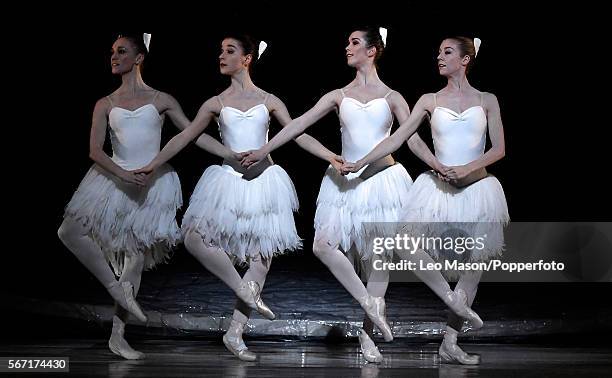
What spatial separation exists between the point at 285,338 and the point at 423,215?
1.28 metres

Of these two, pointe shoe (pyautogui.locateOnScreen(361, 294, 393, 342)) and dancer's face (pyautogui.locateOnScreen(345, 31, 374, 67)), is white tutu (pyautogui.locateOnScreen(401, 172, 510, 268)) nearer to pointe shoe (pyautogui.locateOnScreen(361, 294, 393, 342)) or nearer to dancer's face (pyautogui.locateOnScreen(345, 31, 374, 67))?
pointe shoe (pyautogui.locateOnScreen(361, 294, 393, 342))

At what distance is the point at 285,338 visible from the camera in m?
6.24

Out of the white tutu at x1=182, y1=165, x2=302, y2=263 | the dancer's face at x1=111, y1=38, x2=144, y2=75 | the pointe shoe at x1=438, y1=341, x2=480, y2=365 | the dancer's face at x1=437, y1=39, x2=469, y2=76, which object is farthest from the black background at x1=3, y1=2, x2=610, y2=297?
the pointe shoe at x1=438, y1=341, x2=480, y2=365

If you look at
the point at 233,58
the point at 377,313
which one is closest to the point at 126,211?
the point at 233,58

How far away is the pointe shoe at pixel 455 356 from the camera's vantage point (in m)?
5.26

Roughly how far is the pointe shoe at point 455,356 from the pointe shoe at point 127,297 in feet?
4.64

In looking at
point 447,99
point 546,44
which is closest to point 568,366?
point 447,99

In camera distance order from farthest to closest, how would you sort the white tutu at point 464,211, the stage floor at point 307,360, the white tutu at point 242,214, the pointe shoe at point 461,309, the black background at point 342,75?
1. the black background at point 342,75
2. the white tutu at point 242,214
3. the white tutu at point 464,211
4. the pointe shoe at point 461,309
5. the stage floor at point 307,360

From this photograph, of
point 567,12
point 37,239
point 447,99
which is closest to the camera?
point 447,99

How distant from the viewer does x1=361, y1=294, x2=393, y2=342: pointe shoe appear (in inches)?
207

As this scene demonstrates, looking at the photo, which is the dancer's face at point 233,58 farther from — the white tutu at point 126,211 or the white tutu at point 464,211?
the white tutu at point 464,211

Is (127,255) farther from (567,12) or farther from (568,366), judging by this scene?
(567,12)

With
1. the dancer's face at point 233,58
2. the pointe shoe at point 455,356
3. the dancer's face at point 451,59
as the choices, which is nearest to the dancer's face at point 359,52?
the dancer's face at point 451,59

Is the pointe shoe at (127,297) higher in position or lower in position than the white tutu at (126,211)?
lower
